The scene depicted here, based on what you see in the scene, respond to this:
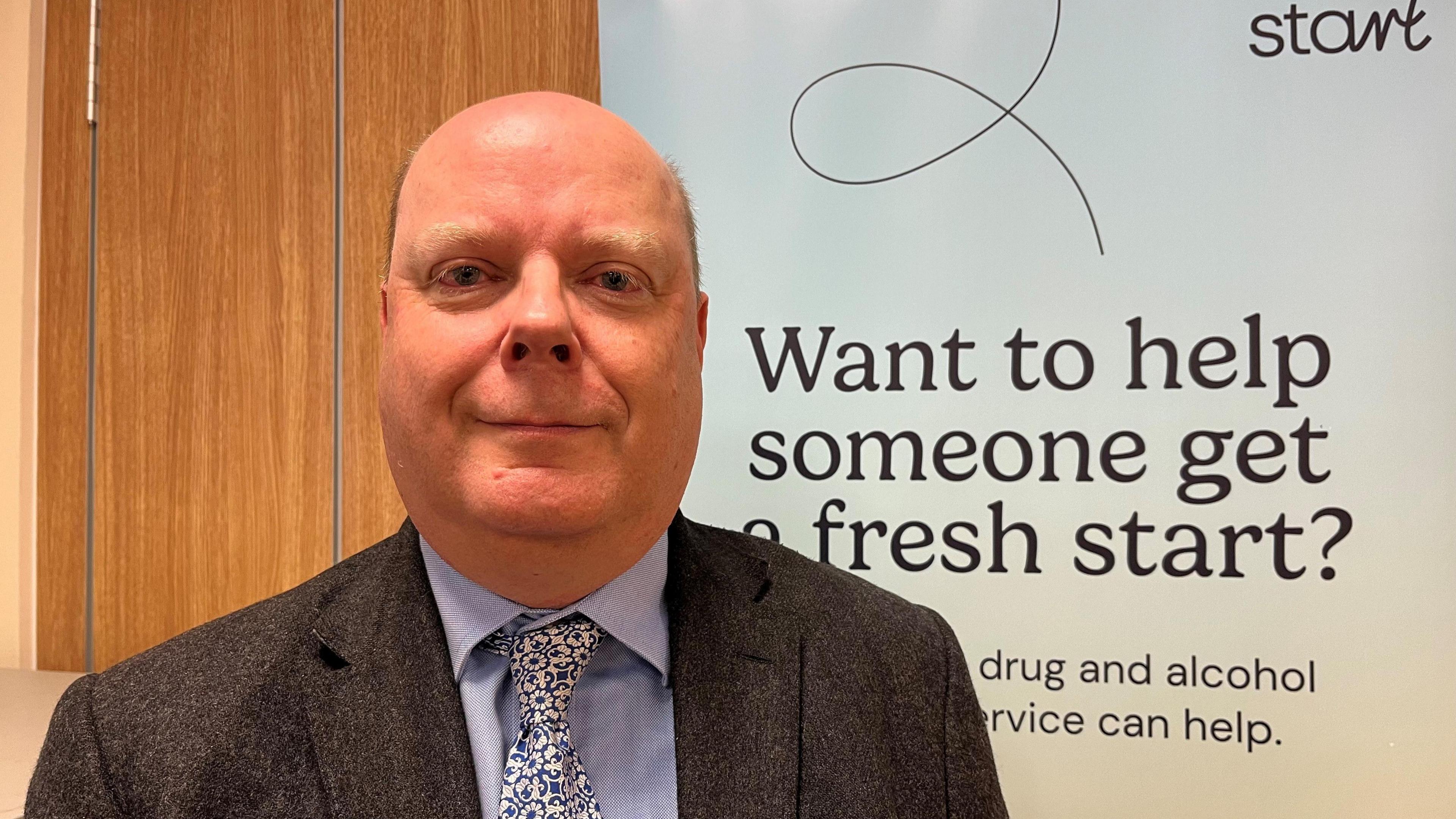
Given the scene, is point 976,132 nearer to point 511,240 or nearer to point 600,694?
point 511,240

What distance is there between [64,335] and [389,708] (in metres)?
1.97

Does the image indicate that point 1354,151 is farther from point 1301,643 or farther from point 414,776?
point 414,776

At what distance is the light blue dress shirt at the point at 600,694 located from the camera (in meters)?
0.96

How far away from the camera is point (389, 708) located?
0.94 meters

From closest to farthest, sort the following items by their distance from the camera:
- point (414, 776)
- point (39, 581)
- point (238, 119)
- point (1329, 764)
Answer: point (414, 776), point (1329, 764), point (238, 119), point (39, 581)

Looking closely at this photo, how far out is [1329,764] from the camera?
1.56 metres

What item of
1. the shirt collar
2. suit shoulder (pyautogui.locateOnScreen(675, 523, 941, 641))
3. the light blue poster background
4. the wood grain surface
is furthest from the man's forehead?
the wood grain surface

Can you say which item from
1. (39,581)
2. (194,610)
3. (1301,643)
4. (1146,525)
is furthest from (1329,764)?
(39,581)

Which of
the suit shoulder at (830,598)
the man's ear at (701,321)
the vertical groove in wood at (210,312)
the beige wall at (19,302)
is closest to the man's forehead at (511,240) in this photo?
the man's ear at (701,321)

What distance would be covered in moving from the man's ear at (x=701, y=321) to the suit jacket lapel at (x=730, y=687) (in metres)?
0.23

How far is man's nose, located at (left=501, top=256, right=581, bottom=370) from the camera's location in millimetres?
849

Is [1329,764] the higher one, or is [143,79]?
[143,79]

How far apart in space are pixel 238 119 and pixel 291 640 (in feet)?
5.53

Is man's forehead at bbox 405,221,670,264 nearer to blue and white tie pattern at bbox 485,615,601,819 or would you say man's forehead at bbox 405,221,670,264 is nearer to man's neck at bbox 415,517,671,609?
man's neck at bbox 415,517,671,609
